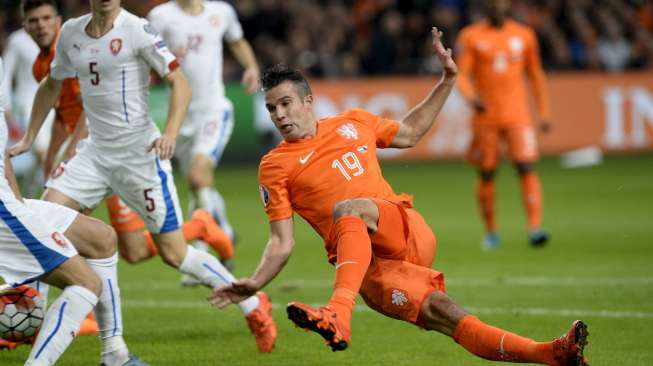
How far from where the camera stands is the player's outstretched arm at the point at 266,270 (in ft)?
19.2

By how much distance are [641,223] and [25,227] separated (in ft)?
33.1

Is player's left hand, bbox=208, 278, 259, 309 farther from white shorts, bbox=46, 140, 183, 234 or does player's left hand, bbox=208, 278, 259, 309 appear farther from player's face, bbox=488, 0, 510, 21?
player's face, bbox=488, 0, 510, 21

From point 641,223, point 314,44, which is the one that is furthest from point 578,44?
point 641,223

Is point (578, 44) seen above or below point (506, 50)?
below

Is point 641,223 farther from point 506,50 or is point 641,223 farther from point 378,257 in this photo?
point 378,257

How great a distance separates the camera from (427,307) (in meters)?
6.11

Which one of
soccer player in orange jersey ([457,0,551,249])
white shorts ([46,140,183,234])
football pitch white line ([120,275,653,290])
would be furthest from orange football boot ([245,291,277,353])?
soccer player in orange jersey ([457,0,551,249])

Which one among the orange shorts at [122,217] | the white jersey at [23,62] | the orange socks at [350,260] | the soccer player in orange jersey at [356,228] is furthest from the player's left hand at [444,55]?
the white jersey at [23,62]

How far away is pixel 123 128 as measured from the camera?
25.7 ft

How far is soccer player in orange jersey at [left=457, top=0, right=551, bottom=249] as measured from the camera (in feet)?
43.1

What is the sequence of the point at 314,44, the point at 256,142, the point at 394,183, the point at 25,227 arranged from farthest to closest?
the point at 314,44
the point at 256,142
the point at 394,183
the point at 25,227

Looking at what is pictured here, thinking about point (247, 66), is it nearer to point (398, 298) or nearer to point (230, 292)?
point (398, 298)

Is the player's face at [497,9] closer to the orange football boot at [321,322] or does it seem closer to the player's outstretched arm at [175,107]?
the player's outstretched arm at [175,107]

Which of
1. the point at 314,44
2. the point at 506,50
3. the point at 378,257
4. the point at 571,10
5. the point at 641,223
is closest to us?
the point at 378,257
